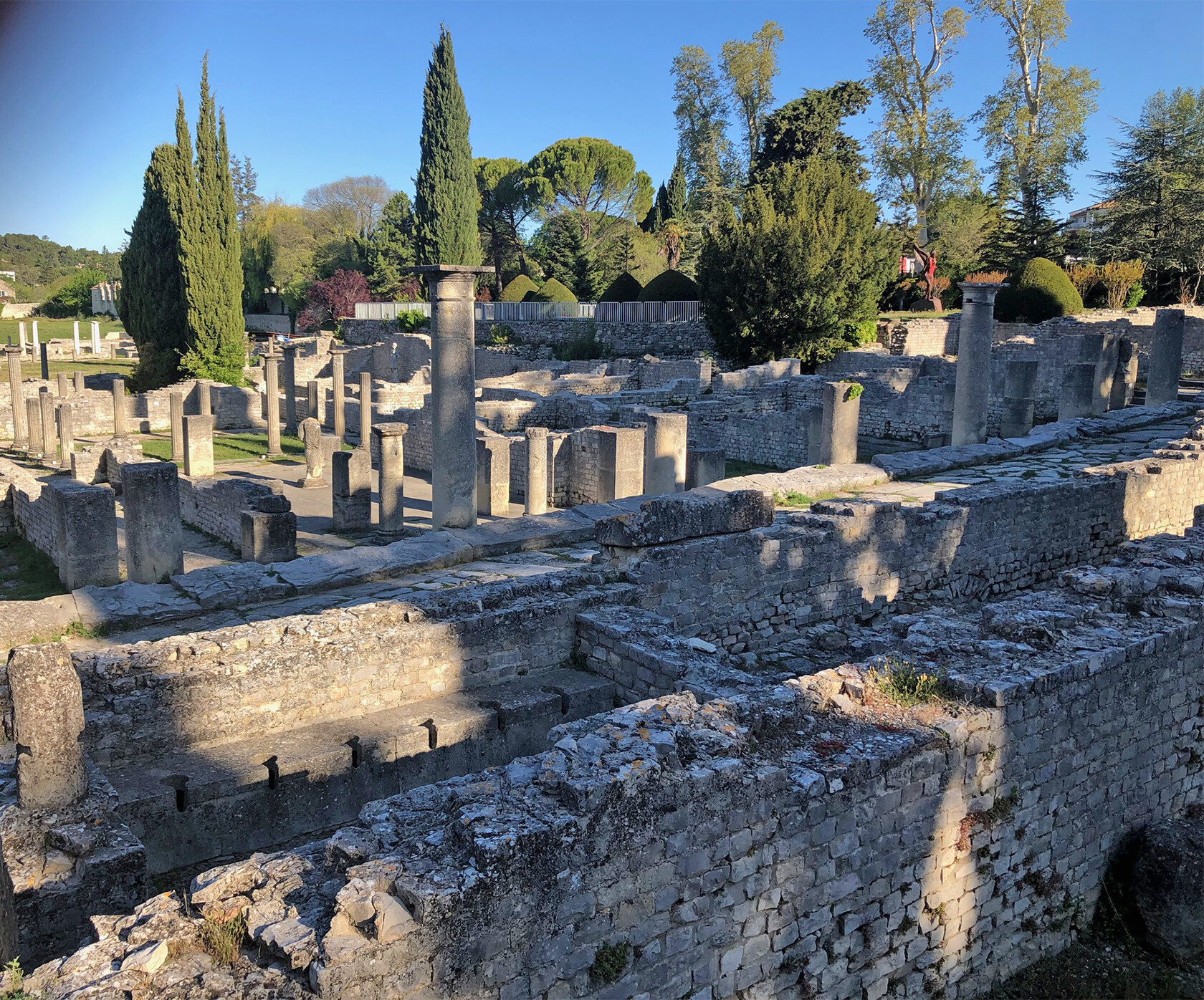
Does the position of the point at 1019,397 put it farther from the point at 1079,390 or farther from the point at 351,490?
the point at 351,490

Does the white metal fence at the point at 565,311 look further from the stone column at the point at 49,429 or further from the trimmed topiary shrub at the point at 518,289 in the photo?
the stone column at the point at 49,429

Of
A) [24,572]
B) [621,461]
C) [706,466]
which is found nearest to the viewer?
[24,572]

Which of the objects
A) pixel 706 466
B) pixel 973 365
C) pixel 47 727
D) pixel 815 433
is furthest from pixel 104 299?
pixel 47 727

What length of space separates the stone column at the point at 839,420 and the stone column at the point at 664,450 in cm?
316

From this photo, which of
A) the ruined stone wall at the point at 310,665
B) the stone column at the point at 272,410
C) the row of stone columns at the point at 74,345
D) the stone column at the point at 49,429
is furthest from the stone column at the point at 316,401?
the row of stone columns at the point at 74,345

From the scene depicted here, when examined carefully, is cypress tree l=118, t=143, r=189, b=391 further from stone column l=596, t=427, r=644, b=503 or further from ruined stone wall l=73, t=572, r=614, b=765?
ruined stone wall l=73, t=572, r=614, b=765

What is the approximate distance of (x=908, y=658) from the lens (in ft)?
19.3

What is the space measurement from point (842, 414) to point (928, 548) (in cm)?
854

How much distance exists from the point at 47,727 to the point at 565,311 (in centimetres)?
4123

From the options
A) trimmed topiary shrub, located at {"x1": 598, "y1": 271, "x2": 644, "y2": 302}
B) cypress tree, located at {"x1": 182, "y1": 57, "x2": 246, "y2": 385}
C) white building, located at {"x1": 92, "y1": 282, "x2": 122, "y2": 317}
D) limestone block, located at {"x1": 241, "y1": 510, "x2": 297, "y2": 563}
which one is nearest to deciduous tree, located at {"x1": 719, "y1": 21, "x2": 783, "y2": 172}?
trimmed topiary shrub, located at {"x1": 598, "y1": 271, "x2": 644, "y2": 302}

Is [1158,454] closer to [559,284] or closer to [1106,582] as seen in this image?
[1106,582]

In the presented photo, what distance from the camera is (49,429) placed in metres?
24.6

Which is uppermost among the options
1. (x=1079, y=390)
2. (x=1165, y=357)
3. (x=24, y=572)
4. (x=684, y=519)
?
(x=1165, y=357)

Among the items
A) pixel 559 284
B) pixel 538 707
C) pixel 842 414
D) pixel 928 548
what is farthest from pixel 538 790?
pixel 559 284
